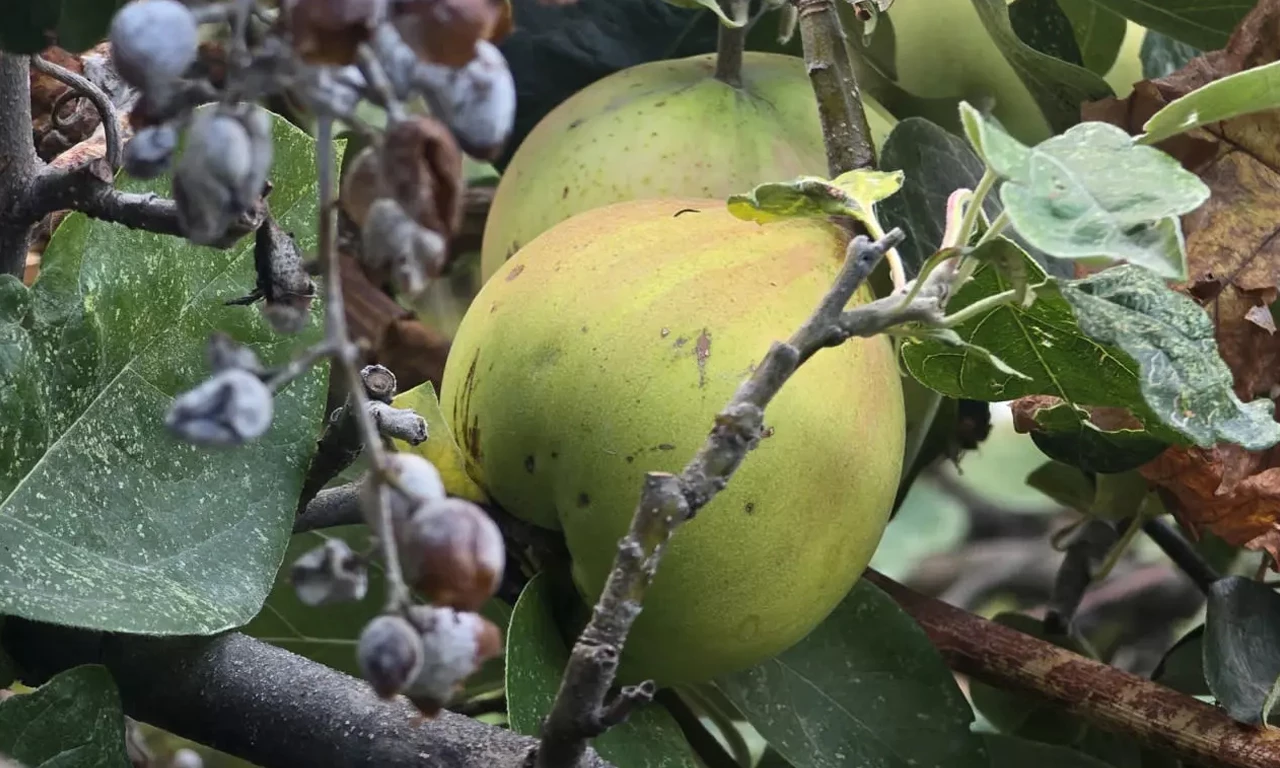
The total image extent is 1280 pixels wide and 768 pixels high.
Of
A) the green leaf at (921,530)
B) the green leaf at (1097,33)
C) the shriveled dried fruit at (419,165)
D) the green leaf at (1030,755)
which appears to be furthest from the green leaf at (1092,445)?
the green leaf at (921,530)

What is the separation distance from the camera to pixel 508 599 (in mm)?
492

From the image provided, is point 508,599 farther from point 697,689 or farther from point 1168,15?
point 1168,15

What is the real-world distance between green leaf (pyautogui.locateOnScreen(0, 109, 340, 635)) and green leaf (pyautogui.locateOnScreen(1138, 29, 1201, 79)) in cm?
47

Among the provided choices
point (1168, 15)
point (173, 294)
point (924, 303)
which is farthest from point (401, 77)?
point (1168, 15)

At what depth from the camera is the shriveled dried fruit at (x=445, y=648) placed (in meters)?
0.17

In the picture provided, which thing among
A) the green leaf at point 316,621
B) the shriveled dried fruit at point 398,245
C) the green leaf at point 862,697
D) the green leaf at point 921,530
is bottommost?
the green leaf at point 921,530

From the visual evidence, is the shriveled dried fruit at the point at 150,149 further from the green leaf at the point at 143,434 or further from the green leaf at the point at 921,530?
the green leaf at the point at 921,530

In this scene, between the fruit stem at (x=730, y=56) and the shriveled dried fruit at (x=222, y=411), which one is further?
the fruit stem at (x=730, y=56)

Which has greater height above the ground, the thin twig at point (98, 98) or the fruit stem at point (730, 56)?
the thin twig at point (98, 98)

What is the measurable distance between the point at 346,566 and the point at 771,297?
→ 261 mm

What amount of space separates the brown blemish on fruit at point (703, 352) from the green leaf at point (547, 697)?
100 mm

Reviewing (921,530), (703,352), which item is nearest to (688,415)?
(703,352)

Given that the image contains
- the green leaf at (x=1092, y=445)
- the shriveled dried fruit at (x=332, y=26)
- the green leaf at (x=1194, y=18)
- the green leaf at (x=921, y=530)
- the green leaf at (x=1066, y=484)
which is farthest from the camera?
the green leaf at (x=921, y=530)

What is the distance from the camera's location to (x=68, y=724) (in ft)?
1.14
